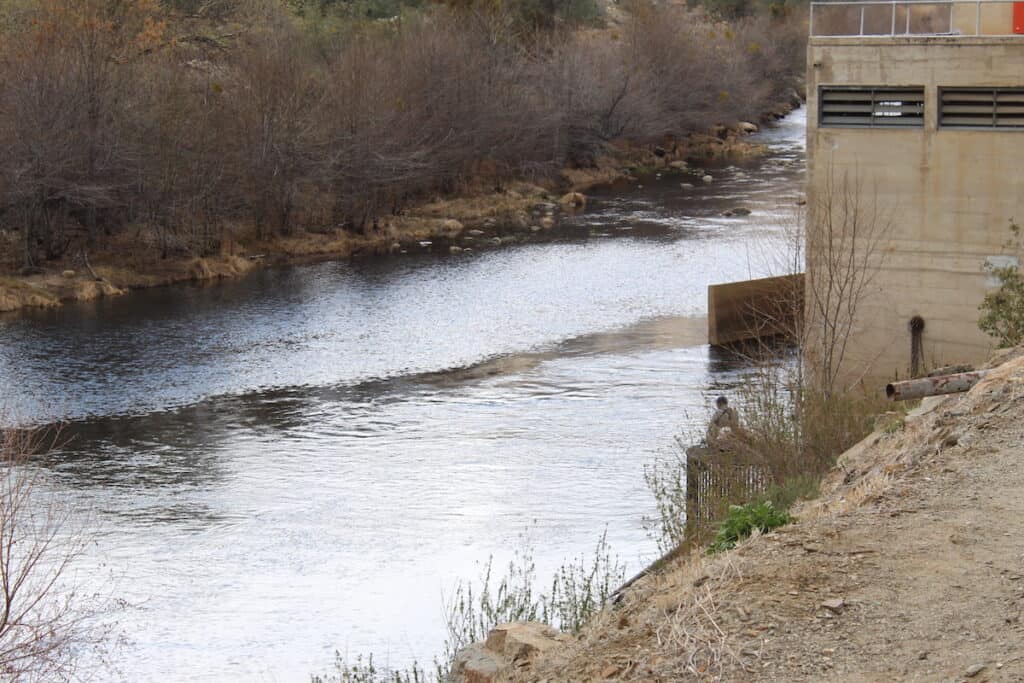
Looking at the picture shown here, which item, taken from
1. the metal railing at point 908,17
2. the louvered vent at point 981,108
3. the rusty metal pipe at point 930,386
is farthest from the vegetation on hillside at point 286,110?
the rusty metal pipe at point 930,386

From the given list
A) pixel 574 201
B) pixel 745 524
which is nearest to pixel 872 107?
pixel 745 524

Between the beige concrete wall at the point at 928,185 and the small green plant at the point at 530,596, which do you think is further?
the beige concrete wall at the point at 928,185

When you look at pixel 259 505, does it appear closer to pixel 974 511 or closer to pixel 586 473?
pixel 586 473

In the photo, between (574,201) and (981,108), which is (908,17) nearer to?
(981,108)

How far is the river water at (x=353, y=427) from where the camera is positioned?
707 inches

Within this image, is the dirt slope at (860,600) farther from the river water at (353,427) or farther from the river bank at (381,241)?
the river bank at (381,241)

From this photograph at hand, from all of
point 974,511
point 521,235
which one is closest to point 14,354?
point 521,235

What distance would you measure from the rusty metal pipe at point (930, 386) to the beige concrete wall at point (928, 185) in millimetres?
13342

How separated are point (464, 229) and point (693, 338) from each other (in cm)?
1872

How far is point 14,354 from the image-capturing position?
1259 inches

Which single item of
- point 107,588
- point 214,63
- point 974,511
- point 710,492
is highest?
point 214,63

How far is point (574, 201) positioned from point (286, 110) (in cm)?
1258

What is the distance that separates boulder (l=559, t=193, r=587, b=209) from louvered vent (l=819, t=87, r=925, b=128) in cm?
2859

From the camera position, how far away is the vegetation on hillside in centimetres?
4284
